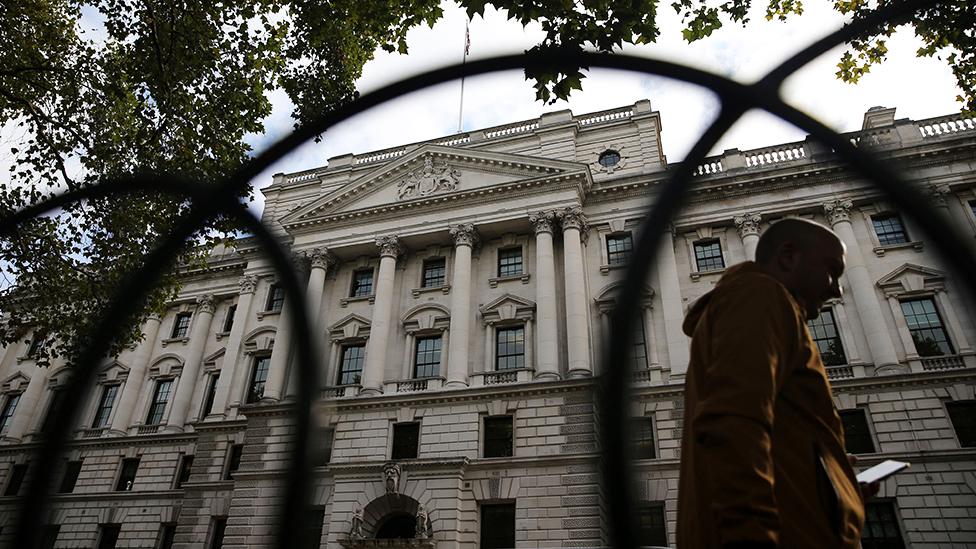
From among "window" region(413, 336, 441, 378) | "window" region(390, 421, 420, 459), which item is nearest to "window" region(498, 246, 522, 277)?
"window" region(413, 336, 441, 378)

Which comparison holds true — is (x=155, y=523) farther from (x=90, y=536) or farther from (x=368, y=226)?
(x=368, y=226)

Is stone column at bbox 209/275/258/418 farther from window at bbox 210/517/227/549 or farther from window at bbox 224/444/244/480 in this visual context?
window at bbox 210/517/227/549

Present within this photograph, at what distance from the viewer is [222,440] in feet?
96.0

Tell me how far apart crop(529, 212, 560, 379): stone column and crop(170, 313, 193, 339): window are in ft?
74.9

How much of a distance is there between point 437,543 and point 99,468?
22575 mm

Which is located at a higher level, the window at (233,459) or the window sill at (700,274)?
the window sill at (700,274)

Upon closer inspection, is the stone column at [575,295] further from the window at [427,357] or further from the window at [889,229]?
the window at [889,229]

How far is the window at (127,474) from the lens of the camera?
31562mm

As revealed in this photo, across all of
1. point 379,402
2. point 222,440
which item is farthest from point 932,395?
point 222,440

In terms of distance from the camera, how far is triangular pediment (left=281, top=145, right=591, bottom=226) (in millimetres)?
28672

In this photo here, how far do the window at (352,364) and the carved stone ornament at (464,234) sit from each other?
7.15 m

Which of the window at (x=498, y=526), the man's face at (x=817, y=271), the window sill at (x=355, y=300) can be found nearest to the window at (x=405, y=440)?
the window at (x=498, y=526)

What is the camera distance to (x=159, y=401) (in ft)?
110

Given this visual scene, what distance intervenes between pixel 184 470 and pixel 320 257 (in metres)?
13.8
